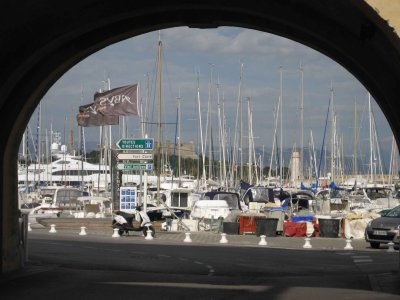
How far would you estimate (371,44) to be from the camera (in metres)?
13.7

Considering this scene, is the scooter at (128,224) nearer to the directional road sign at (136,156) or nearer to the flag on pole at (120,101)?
the directional road sign at (136,156)

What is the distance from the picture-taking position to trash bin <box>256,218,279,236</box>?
35.5m

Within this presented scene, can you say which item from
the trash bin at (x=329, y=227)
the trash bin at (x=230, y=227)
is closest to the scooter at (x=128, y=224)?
the trash bin at (x=230, y=227)

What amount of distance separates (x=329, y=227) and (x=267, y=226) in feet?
8.65

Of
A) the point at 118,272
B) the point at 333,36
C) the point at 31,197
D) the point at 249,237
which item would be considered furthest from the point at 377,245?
the point at 31,197

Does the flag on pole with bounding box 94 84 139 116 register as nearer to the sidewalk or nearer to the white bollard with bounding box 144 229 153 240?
the sidewalk

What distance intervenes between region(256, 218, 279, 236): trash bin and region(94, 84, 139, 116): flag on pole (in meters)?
7.83

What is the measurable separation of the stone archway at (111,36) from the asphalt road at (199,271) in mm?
2113

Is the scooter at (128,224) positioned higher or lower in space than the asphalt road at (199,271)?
higher

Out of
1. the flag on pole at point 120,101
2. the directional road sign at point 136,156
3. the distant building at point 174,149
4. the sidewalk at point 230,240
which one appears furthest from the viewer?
the distant building at point 174,149

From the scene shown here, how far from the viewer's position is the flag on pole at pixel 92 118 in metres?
40.2

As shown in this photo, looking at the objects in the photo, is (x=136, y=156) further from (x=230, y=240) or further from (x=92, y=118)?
(x=92, y=118)

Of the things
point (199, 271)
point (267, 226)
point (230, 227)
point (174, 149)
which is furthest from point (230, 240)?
point (174, 149)

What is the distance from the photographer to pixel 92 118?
41.0 m
